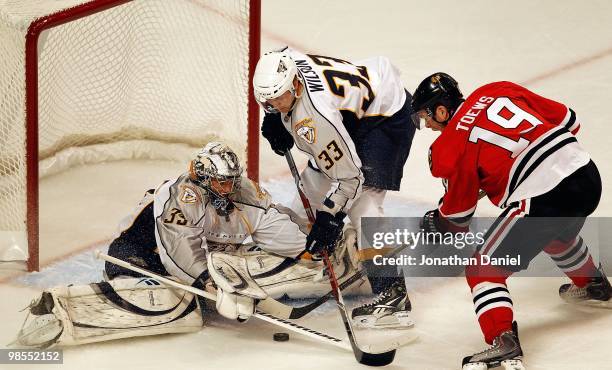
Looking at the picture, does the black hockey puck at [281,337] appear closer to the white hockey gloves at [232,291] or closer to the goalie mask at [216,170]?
the white hockey gloves at [232,291]

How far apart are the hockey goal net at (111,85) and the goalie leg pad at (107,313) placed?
0.58 meters

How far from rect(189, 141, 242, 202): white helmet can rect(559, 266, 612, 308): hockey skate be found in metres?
1.25

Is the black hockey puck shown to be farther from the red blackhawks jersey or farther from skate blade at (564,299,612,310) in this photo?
skate blade at (564,299,612,310)

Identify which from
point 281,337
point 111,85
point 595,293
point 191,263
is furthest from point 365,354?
point 111,85

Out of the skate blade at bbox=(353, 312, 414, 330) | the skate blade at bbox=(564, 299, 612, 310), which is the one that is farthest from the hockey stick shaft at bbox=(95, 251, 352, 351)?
the skate blade at bbox=(564, 299, 612, 310)

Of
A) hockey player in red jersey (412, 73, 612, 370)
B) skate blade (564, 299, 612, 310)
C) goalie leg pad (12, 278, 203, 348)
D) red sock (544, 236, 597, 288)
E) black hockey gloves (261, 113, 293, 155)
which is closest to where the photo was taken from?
hockey player in red jersey (412, 73, 612, 370)

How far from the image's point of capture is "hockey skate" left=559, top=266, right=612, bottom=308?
16.4 feet

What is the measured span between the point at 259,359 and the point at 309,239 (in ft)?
1.53

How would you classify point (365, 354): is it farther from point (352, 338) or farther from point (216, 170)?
point (216, 170)

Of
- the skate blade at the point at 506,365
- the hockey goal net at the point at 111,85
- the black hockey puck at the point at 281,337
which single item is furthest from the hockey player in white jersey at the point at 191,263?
the skate blade at the point at 506,365

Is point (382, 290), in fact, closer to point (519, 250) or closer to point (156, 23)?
point (519, 250)

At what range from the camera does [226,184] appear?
481 cm

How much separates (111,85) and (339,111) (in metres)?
1.26

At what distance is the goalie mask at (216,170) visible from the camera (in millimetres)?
4773
